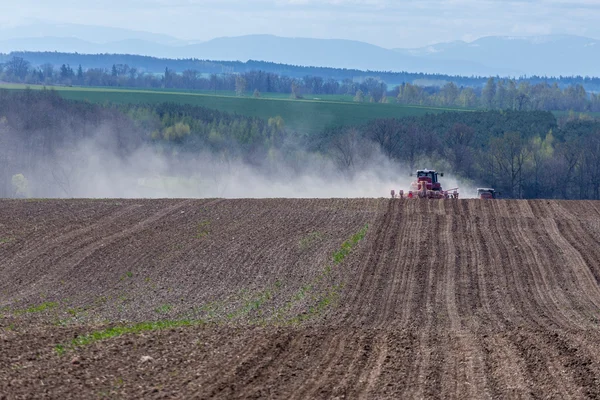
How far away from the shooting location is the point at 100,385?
43.4 ft

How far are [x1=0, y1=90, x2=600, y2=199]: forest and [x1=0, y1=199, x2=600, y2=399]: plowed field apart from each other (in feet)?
162

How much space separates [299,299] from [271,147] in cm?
8707

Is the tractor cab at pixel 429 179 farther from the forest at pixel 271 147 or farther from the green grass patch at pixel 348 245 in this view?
the forest at pixel 271 147

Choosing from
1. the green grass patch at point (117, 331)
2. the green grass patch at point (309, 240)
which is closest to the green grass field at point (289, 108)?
the green grass patch at point (309, 240)

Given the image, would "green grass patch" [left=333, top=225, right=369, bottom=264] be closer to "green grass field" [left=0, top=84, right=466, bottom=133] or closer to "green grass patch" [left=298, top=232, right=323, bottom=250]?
"green grass patch" [left=298, top=232, right=323, bottom=250]

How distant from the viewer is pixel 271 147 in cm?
11012

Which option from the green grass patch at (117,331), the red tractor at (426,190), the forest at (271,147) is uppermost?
the green grass patch at (117,331)

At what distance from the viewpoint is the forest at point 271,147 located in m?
92.1

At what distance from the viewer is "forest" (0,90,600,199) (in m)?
92.1

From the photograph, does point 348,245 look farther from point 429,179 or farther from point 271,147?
point 271,147

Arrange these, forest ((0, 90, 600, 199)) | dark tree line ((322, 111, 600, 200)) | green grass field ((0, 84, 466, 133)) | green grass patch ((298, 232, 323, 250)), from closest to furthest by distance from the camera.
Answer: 1. green grass patch ((298, 232, 323, 250))
2. forest ((0, 90, 600, 199))
3. dark tree line ((322, 111, 600, 200))
4. green grass field ((0, 84, 466, 133))

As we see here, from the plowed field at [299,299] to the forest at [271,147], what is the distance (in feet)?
162

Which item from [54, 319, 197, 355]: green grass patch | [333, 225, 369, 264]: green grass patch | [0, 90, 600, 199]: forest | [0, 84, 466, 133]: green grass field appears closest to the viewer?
[54, 319, 197, 355]: green grass patch

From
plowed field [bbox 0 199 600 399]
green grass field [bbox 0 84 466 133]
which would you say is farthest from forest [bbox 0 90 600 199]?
plowed field [bbox 0 199 600 399]
